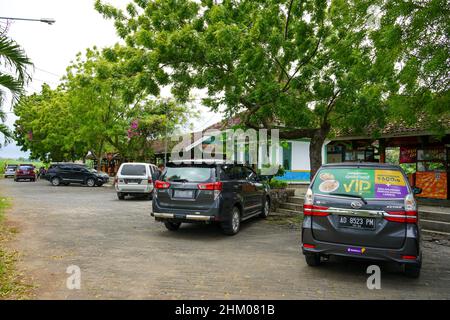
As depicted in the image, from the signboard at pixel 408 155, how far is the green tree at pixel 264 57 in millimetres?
4352

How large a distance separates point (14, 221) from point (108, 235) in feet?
12.4

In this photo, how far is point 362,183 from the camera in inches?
216

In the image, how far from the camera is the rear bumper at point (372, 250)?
500cm

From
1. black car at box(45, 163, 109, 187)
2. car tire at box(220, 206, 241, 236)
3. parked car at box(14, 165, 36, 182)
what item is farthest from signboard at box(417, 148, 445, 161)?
parked car at box(14, 165, 36, 182)

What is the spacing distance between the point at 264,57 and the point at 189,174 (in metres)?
4.02

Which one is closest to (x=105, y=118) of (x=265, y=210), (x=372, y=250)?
(x=265, y=210)

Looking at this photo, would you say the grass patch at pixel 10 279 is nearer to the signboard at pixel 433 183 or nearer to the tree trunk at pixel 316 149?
the tree trunk at pixel 316 149

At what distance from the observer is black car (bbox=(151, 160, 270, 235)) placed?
322 inches

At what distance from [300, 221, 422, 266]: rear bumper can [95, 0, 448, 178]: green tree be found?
4.73m

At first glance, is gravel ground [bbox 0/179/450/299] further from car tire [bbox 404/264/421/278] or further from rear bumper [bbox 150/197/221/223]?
rear bumper [bbox 150/197/221/223]

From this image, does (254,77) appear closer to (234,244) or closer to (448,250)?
(234,244)

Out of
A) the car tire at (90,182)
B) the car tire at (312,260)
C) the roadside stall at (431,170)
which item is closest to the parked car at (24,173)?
the car tire at (90,182)

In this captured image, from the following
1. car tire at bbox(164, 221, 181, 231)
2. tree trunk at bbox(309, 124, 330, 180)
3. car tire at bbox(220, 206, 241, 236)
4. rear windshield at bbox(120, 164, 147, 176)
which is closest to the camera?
car tire at bbox(220, 206, 241, 236)

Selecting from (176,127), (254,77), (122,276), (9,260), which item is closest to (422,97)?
(254,77)
